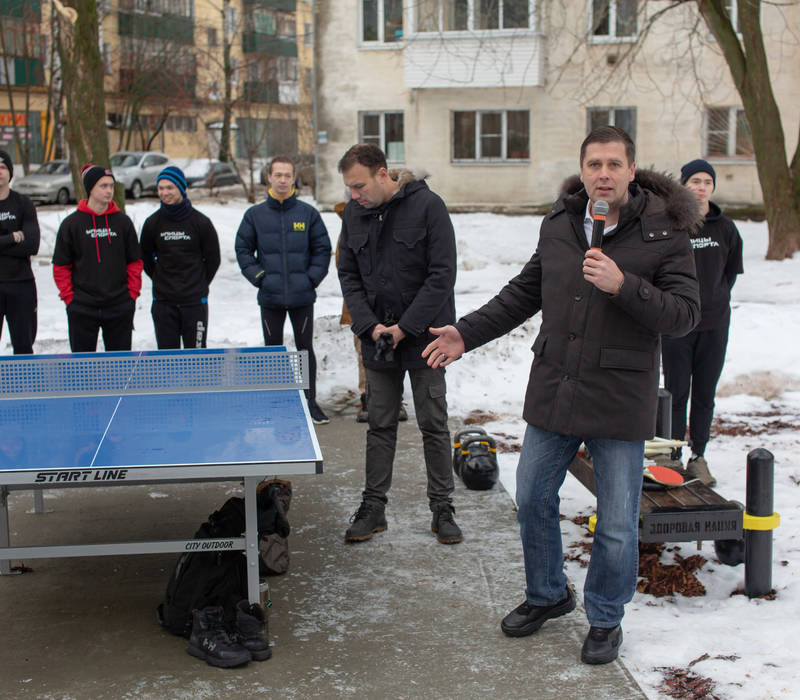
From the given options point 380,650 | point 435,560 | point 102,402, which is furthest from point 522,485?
point 102,402

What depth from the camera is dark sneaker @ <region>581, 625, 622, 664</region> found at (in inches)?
157

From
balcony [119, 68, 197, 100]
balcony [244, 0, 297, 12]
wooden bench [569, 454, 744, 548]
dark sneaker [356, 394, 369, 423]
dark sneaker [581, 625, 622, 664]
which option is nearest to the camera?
dark sneaker [581, 625, 622, 664]

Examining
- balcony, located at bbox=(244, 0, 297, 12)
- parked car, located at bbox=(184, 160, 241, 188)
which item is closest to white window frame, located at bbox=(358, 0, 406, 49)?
parked car, located at bbox=(184, 160, 241, 188)

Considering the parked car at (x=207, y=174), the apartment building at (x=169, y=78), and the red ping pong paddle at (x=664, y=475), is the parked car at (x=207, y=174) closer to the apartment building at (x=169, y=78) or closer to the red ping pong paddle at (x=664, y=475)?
the apartment building at (x=169, y=78)

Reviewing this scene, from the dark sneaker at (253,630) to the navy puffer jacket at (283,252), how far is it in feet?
13.1

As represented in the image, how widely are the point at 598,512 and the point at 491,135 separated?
25083mm

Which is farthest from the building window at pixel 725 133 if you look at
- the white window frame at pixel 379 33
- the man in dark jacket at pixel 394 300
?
the man in dark jacket at pixel 394 300

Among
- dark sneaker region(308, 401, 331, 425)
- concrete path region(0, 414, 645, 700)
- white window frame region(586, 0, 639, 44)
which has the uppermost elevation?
white window frame region(586, 0, 639, 44)

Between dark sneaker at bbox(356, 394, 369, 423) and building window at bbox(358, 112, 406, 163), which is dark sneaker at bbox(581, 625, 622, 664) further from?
building window at bbox(358, 112, 406, 163)

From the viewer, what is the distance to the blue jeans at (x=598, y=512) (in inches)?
154

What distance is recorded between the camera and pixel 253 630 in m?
4.11

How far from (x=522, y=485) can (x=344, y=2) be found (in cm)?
2589

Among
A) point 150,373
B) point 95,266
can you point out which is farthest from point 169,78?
point 150,373

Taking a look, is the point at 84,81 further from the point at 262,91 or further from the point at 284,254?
the point at 262,91
